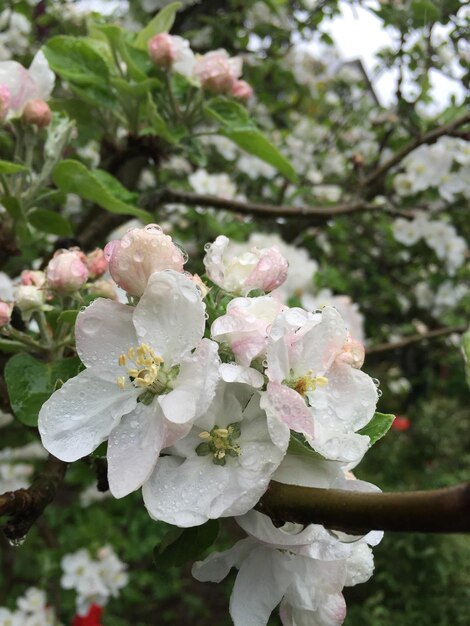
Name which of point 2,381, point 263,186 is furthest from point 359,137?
point 2,381

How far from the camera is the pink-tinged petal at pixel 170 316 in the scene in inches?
25.7

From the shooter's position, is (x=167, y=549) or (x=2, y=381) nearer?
(x=167, y=549)

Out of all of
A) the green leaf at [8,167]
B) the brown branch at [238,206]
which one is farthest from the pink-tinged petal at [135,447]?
the brown branch at [238,206]

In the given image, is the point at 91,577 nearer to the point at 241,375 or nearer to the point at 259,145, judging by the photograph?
the point at 259,145

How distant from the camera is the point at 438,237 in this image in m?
3.20

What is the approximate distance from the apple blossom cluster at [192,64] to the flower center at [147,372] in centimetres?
88

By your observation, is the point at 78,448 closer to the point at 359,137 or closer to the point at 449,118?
the point at 449,118

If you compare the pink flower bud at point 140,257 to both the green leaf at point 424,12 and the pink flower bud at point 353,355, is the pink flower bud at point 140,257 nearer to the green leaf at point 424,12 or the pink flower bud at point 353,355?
the pink flower bud at point 353,355

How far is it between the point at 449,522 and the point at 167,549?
0.36 metres

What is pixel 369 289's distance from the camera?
3.91 m

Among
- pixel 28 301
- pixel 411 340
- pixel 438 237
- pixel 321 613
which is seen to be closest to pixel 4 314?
pixel 28 301

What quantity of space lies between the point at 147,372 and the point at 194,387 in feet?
0.21

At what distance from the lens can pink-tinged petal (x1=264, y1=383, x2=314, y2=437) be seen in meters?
0.60

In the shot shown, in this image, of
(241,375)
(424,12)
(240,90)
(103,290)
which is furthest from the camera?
(424,12)
